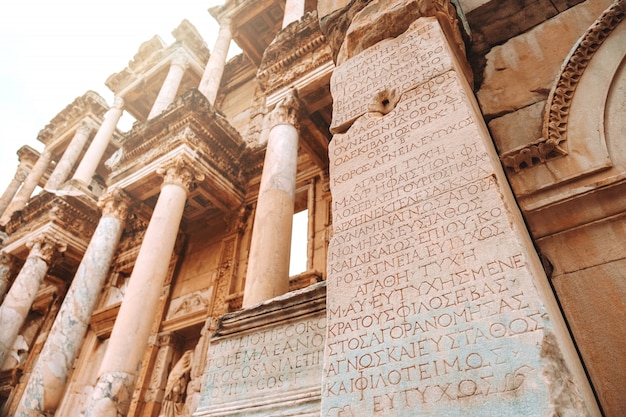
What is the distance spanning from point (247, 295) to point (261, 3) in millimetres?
11671

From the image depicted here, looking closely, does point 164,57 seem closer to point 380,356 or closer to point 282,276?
point 282,276

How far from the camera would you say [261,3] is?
46.6 feet

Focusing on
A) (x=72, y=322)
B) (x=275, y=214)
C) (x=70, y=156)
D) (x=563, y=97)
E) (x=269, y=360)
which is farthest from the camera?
(x=70, y=156)

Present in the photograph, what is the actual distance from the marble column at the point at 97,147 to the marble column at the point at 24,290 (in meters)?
2.78

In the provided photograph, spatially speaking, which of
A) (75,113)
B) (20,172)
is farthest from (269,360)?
(20,172)

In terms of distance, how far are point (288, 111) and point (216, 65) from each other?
21.4 ft

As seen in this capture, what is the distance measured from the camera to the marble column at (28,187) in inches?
677

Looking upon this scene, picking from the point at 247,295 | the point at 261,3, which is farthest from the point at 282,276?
the point at 261,3

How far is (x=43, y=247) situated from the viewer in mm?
12266

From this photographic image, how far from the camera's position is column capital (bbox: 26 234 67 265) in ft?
40.1

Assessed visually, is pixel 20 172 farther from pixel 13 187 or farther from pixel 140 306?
pixel 140 306

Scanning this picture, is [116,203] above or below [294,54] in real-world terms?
below

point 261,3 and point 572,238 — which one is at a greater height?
point 261,3

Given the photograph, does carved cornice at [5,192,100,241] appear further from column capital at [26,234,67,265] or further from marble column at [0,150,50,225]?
marble column at [0,150,50,225]
